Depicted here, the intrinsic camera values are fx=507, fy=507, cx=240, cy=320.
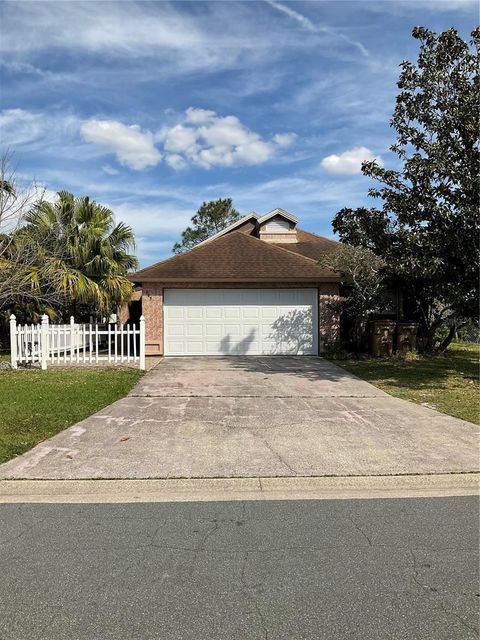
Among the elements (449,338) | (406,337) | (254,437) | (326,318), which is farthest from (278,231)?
(254,437)

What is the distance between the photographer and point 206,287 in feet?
57.0

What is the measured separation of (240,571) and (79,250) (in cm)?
1621

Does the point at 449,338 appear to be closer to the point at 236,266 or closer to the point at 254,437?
the point at 236,266

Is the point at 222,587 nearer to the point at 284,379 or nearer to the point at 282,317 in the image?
the point at 284,379

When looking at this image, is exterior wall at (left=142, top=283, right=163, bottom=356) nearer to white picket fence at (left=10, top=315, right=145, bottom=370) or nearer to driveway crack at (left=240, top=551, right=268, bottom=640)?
white picket fence at (left=10, top=315, right=145, bottom=370)

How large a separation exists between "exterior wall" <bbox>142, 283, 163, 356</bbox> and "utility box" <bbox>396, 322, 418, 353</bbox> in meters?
8.18

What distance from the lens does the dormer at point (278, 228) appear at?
2439 cm

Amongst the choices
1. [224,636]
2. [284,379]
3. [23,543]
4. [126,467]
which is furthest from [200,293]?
[224,636]

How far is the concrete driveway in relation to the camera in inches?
224

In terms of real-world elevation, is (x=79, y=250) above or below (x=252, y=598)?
above

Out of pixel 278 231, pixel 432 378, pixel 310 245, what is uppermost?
pixel 278 231

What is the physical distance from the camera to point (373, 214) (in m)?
12.4

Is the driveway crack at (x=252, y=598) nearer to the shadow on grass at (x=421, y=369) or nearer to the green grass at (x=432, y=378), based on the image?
the green grass at (x=432, y=378)

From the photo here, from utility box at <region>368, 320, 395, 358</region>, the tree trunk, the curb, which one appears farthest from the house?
the curb
